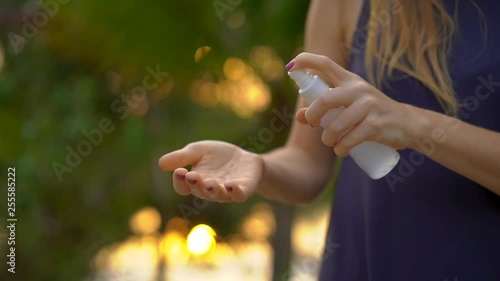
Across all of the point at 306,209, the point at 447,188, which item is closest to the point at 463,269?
the point at 447,188

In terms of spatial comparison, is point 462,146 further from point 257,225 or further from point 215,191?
point 257,225

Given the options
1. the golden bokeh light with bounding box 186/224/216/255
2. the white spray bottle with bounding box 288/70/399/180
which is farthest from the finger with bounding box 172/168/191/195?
the golden bokeh light with bounding box 186/224/216/255

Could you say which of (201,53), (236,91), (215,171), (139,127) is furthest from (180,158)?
(139,127)

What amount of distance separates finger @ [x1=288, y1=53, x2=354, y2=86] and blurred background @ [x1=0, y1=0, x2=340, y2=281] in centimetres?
151

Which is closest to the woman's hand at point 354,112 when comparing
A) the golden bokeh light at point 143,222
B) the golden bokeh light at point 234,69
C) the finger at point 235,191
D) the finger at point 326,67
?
the finger at point 326,67

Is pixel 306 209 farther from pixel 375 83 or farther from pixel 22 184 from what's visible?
pixel 375 83

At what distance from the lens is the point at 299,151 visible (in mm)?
1020

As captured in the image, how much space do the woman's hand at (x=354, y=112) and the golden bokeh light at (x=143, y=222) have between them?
3209 mm

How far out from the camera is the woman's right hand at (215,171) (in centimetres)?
76

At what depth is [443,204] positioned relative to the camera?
0.83 meters

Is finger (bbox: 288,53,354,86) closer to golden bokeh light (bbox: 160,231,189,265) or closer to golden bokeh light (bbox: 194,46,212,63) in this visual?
golden bokeh light (bbox: 194,46,212,63)

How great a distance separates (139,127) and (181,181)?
2.49m

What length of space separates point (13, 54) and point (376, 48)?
3.02m

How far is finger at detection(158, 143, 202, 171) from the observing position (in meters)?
0.80
